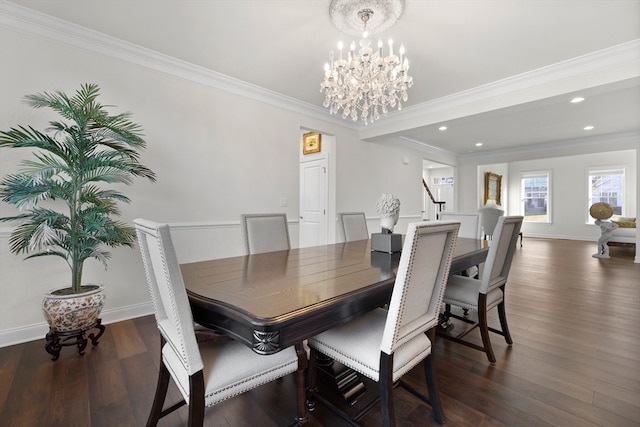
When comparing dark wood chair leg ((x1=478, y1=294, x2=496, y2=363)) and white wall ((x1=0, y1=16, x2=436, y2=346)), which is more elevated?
white wall ((x1=0, y1=16, x2=436, y2=346))

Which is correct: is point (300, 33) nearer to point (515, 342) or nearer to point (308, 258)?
point (308, 258)

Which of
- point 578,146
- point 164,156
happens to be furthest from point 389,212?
point 578,146

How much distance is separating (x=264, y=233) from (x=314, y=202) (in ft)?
8.67

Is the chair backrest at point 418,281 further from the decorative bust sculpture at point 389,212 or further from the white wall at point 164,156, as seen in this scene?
the white wall at point 164,156

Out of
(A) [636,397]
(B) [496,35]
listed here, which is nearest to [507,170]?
(B) [496,35]

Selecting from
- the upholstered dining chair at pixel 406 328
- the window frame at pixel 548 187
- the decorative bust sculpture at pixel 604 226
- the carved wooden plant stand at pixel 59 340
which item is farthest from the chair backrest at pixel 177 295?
the window frame at pixel 548 187

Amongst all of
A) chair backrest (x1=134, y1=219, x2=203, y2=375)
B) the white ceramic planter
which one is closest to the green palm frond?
the white ceramic planter

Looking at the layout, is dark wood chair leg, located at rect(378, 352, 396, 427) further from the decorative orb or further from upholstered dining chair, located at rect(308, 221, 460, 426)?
the decorative orb

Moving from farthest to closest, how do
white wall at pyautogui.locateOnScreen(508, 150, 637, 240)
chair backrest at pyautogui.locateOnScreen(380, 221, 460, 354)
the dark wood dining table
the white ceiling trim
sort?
white wall at pyautogui.locateOnScreen(508, 150, 637, 240) < the white ceiling trim < chair backrest at pyautogui.locateOnScreen(380, 221, 460, 354) < the dark wood dining table

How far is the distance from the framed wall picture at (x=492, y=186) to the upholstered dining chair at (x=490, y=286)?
684cm

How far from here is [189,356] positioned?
2.99ft

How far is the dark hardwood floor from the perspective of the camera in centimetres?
138

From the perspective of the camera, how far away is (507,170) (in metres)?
9.47

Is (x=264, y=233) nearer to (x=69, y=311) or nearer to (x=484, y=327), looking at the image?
(x=69, y=311)
